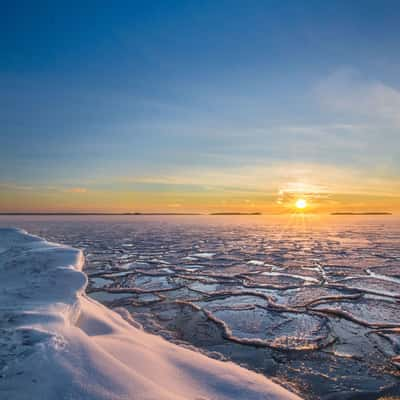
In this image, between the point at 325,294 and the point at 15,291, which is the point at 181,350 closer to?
the point at 15,291

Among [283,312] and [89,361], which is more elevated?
[89,361]

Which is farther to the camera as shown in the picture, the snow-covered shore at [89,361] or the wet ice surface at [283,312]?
the wet ice surface at [283,312]

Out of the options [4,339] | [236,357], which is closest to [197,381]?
[236,357]

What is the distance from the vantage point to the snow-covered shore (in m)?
1.72

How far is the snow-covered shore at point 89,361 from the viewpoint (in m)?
1.72

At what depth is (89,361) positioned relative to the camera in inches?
77.8

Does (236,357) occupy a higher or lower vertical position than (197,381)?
lower

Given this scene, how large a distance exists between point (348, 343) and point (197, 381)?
2083 millimetres

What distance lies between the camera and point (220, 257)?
9617 mm

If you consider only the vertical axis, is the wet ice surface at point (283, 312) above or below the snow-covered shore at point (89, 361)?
below

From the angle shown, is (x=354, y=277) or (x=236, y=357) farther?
(x=354, y=277)

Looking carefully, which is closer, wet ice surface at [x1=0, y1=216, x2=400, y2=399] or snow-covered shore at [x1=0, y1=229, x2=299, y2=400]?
snow-covered shore at [x1=0, y1=229, x2=299, y2=400]

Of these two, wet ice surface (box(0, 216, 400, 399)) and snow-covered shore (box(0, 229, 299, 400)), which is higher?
snow-covered shore (box(0, 229, 299, 400))

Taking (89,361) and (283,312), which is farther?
(283,312)
